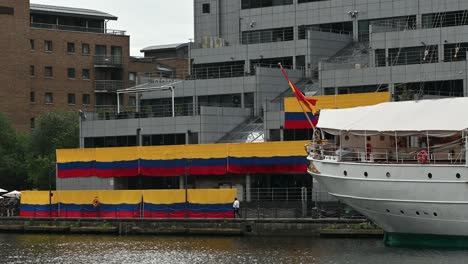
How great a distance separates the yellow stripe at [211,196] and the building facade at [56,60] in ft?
194

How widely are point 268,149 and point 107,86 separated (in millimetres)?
59743

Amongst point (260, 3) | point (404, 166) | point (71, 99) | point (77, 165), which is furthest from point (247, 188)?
point (71, 99)

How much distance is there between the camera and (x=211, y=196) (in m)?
90.2

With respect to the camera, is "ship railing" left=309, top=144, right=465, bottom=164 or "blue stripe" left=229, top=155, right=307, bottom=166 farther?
"blue stripe" left=229, top=155, right=307, bottom=166

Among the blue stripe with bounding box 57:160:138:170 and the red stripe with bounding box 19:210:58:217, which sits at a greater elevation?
the blue stripe with bounding box 57:160:138:170

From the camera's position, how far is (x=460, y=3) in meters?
108

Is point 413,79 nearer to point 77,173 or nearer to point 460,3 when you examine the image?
point 460,3

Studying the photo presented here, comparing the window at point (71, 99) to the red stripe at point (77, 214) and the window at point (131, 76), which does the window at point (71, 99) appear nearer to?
the window at point (131, 76)

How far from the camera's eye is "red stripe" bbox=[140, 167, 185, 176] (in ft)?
343

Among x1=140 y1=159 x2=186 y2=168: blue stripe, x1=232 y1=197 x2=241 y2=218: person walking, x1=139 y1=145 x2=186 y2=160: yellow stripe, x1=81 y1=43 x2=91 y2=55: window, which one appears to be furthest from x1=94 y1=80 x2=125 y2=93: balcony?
x1=232 y1=197 x2=241 y2=218: person walking

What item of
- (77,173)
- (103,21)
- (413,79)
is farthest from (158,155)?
(103,21)

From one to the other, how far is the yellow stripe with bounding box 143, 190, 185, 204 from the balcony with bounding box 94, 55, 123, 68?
63.9 metres

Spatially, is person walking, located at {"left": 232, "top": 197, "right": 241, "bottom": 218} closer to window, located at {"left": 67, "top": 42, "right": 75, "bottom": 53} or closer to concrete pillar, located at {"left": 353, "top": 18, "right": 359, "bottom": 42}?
concrete pillar, located at {"left": 353, "top": 18, "right": 359, "bottom": 42}

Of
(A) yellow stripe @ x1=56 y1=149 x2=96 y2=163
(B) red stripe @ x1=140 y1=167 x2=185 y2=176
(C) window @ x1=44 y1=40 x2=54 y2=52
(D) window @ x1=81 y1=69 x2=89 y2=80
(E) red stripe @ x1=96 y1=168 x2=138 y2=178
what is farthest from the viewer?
(D) window @ x1=81 y1=69 x2=89 y2=80
